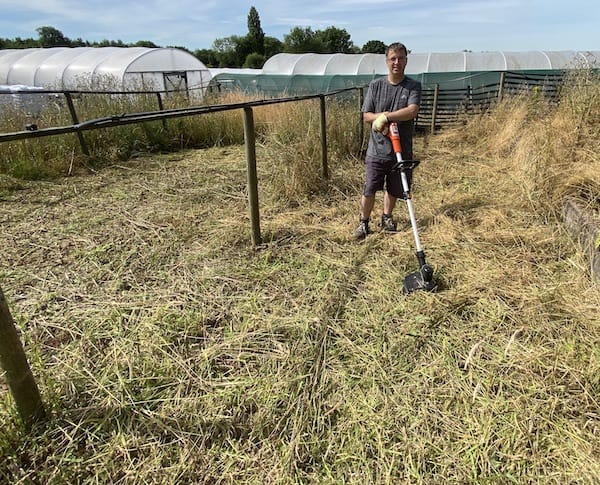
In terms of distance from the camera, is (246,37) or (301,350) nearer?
(301,350)

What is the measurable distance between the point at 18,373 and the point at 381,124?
2.35 metres

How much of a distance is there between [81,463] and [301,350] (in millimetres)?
948

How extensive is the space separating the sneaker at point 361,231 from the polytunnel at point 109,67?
1329 centimetres

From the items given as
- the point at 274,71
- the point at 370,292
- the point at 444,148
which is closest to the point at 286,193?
the point at 370,292

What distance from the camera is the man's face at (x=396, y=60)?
2523mm

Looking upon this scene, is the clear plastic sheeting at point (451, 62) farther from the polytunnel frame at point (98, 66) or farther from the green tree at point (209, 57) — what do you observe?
the green tree at point (209, 57)

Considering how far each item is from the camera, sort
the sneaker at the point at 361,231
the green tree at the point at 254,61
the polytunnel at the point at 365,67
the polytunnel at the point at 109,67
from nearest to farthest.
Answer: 1. the sneaker at the point at 361,231
2. the polytunnel at the point at 365,67
3. the polytunnel at the point at 109,67
4. the green tree at the point at 254,61

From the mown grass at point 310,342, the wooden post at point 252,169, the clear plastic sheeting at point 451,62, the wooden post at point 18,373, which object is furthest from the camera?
the clear plastic sheeting at point 451,62

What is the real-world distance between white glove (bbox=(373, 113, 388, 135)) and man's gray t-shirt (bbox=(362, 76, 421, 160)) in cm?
17

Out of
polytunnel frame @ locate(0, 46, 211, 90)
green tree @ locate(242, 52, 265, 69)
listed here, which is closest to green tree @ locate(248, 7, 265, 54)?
green tree @ locate(242, 52, 265, 69)

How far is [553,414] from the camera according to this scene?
4.72 ft

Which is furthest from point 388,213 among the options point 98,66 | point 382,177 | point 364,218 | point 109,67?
point 98,66

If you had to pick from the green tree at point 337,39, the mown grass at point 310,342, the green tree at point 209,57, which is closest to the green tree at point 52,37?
the green tree at point 209,57

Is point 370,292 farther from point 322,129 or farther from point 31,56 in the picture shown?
point 31,56
